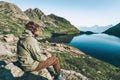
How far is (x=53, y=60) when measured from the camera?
41.8 feet

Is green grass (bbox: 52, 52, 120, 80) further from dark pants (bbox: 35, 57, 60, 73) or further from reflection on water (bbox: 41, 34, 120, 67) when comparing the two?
reflection on water (bbox: 41, 34, 120, 67)

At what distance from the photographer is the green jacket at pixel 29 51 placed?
40.7 ft

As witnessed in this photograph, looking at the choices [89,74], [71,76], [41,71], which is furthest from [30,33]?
[89,74]

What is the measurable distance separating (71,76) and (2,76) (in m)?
5.95

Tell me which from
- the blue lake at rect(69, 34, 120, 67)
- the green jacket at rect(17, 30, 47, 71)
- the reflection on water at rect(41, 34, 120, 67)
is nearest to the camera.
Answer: the green jacket at rect(17, 30, 47, 71)

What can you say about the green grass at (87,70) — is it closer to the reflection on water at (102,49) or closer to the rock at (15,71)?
the rock at (15,71)

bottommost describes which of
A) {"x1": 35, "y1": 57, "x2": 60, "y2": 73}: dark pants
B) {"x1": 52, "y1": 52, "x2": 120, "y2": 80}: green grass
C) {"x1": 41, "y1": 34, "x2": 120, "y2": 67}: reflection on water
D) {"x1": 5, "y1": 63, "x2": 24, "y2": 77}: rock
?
{"x1": 41, "y1": 34, "x2": 120, "y2": 67}: reflection on water

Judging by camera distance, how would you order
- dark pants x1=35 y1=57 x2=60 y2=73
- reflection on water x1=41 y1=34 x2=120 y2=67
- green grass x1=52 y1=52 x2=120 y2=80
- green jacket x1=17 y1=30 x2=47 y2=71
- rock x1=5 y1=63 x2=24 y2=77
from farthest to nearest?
1. reflection on water x1=41 y1=34 x2=120 y2=67
2. green grass x1=52 y1=52 x2=120 y2=80
3. rock x1=5 y1=63 x2=24 y2=77
4. dark pants x1=35 y1=57 x2=60 y2=73
5. green jacket x1=17 y1=30 x2=47 y2=71

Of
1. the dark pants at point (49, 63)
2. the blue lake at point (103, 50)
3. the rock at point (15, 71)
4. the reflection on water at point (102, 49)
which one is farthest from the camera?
the reflection on water at point (102, 49)

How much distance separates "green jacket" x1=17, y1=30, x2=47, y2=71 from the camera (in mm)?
12398

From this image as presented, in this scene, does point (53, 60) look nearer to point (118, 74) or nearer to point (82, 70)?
point (82, 70)

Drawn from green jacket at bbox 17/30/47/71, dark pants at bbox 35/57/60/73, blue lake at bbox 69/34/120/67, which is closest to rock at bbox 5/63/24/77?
green jacket at bbox 17/30/47/71

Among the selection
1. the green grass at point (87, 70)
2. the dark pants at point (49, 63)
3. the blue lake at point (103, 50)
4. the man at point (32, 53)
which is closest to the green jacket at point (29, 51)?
the man at point (32, 53)

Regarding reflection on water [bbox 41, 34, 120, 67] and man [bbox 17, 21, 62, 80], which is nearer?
man [bbox 17, 21, 62, 80]
